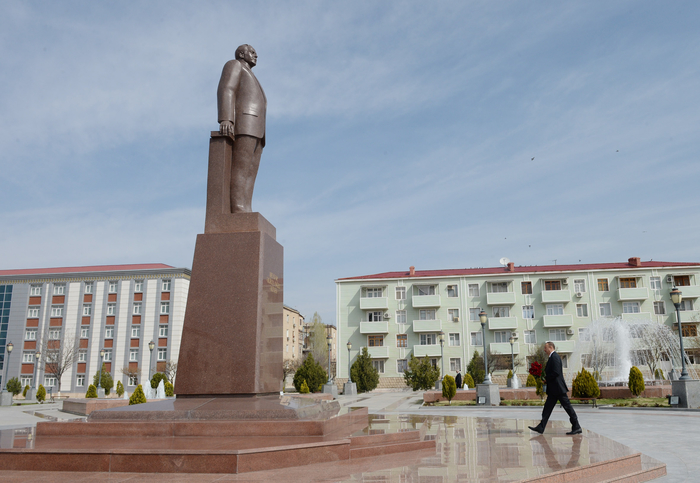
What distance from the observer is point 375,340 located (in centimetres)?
4956

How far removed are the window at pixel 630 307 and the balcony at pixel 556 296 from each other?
15.9ft

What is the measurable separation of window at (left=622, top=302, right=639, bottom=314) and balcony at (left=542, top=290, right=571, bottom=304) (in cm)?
485

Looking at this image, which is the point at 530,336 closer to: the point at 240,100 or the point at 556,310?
the point at 556,310

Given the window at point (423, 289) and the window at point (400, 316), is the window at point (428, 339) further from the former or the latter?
the window at point (423, 289)

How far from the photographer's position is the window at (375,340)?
162ft

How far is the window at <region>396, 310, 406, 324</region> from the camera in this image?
163 feet

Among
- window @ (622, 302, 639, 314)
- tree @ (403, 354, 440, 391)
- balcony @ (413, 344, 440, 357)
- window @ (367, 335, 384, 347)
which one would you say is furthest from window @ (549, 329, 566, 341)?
tree @ (403, 354, 440, 391)

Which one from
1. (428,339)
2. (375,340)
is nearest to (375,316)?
(375,340)

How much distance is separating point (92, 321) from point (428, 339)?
34.8 meters

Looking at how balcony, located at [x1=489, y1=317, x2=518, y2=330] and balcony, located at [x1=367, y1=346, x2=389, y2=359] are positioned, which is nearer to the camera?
balcony, located at [x1=489, y1=317, x2=518, y2=330]

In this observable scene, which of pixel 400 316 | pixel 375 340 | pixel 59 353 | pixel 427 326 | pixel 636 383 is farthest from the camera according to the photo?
pixel 59 353

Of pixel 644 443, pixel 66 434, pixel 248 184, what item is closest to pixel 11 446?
pixel 66 434

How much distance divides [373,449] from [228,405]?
2.05m

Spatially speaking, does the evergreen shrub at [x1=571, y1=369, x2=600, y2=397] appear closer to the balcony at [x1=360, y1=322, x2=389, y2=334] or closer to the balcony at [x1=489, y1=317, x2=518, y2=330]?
the balcony at [x1=489, y1=317, x2=518, y2=330]
